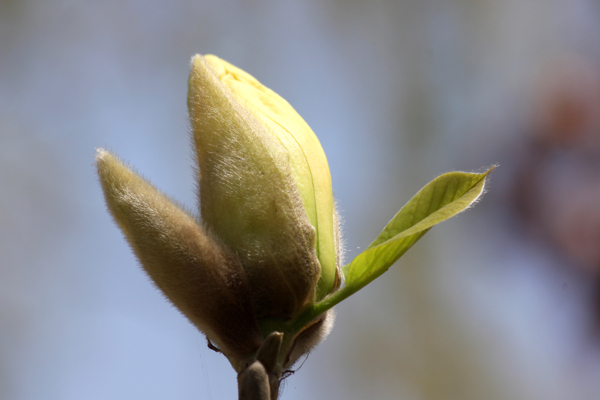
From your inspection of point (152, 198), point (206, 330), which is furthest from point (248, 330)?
point (152, 198)

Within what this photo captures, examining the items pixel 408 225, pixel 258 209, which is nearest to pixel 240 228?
pixel 258 209

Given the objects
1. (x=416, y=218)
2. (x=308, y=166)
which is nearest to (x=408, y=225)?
(x=416, y=218)

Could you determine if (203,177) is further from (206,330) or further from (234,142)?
(206,330)

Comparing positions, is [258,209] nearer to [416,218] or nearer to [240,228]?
[240,228]
